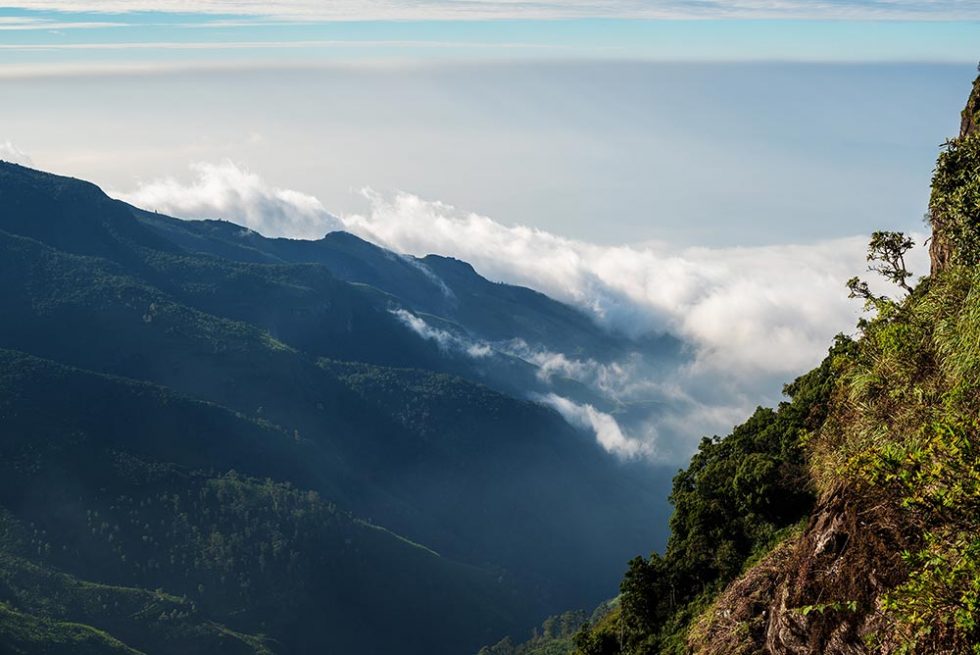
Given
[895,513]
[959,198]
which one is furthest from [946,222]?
[895,513]

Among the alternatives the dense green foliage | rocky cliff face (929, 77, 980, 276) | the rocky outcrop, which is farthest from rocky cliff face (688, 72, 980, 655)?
the dense green foliage

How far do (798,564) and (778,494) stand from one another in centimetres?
1954

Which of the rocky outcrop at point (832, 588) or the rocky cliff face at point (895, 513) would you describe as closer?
the rocky cliff face at point (895, 513)

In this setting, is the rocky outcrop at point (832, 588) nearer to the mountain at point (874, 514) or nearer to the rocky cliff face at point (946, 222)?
the mountain at point (874, 514)

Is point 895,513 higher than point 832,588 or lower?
higher

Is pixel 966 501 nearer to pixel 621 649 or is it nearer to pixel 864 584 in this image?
pixel 864 584

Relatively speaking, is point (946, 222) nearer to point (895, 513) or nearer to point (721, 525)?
point (721, 525)

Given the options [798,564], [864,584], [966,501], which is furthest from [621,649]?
[966,501]

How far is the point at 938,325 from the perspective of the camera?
31969 millimetres

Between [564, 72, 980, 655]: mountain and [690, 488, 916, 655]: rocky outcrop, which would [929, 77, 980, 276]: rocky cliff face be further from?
[690, 488, 916, 655]: rocky outcrop

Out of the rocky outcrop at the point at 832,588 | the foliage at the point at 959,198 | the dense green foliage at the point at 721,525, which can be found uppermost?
the foliage at the point at 959,198

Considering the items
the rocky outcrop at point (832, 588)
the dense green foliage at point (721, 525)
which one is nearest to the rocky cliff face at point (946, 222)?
the dense green foliage at point (721, 525)

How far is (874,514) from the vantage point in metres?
27.2

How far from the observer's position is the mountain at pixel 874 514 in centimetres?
2341
